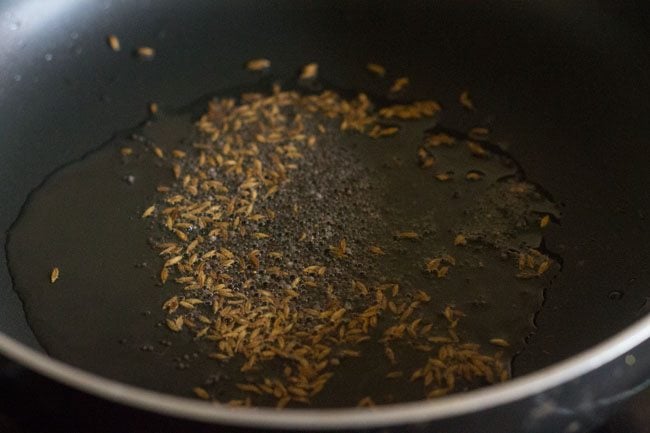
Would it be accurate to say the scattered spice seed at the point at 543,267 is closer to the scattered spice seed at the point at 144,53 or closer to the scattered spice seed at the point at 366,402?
the scattered spice seed at the point at 366,402

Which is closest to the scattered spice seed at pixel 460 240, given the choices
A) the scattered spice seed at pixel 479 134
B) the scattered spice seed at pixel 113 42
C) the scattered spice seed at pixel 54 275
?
the scattered spice seed at pixel 479 134

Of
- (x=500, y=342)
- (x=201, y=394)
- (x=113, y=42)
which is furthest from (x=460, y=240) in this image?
(x=113, y=42)

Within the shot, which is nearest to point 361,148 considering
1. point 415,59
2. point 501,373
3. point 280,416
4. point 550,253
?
point 415,59

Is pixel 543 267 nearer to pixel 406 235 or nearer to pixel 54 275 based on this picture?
pixel 406 235

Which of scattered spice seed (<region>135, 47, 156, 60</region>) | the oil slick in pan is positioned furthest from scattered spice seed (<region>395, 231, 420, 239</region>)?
scattered spice seed (<region>135, 47, 156, 60</region>)

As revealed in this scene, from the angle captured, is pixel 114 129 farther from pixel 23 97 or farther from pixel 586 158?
pixel 586 158
